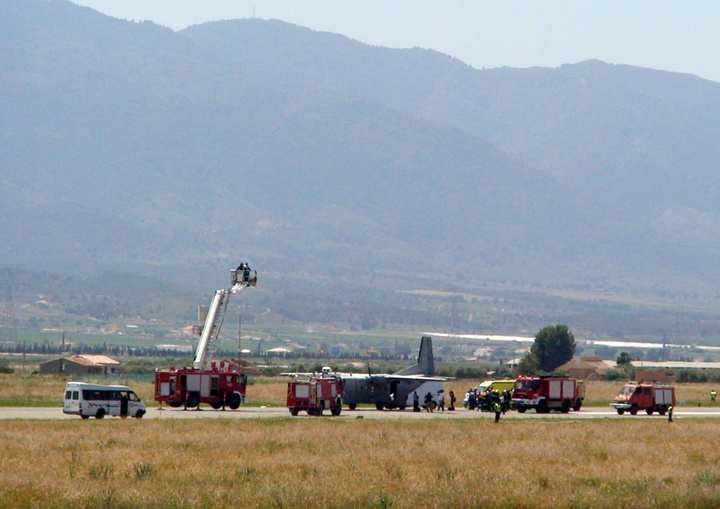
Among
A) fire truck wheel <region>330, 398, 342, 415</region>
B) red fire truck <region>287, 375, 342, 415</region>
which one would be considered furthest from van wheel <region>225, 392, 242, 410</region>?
fire truck wheel <region>330, 398, 342, 415</region>

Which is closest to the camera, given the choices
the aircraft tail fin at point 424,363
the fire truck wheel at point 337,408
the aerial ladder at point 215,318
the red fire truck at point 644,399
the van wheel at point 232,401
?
the fire truck wheel at point 337,408

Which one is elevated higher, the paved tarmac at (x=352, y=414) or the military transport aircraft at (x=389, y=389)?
the military transport aircraft at (x=389, y=389)

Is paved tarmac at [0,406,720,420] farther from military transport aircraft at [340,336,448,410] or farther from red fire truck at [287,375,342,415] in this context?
military transport aircraft at [340,336,448,410]

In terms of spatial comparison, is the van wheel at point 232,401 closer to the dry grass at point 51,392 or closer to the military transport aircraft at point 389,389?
the dry grass at point 51,392

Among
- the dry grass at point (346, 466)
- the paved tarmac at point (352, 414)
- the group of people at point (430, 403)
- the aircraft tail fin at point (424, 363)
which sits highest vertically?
the aircraft tail fin at point (424, 363)

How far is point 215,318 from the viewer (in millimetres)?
71625

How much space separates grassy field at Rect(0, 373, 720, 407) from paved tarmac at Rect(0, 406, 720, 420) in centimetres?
550

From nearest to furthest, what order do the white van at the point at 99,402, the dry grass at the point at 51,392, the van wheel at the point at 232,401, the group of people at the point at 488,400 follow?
1. the white van at the point at 99,402
2. the group of people at the point at 488,400
3. the van wheel at the point at 232,401
4. the dry grass at the point at 51,392

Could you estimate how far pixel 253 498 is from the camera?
3139 cm

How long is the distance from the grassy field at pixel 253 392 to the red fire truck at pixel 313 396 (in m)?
10.1

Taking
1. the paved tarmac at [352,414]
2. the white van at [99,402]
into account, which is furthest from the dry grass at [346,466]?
the paved tarmac at [352,414]

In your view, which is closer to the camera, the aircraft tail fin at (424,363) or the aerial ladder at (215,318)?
the aerial ladder at (215,318)

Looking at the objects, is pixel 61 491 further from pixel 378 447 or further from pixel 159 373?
pixel 159 373

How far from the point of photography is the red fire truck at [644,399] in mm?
72125
